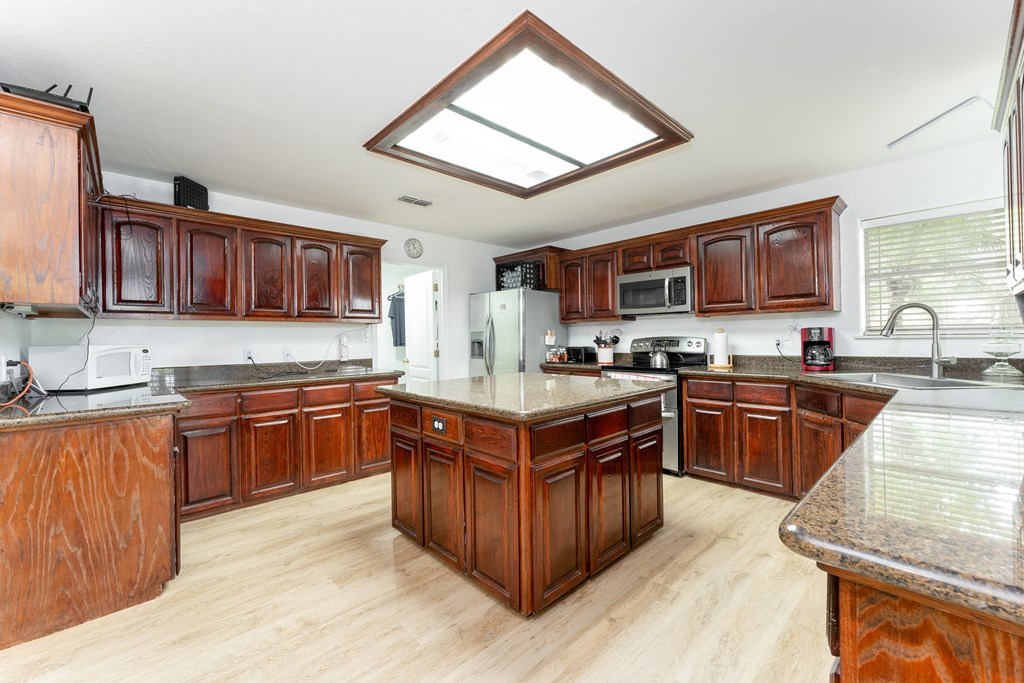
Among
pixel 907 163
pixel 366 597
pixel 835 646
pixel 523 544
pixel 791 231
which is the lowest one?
pixel 366 597

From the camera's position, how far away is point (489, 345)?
5051 mm

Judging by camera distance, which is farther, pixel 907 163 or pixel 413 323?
pixel 413 323

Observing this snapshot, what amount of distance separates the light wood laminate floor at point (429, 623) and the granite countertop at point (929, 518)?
1.07 m

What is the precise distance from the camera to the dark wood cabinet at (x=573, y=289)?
15.9ft

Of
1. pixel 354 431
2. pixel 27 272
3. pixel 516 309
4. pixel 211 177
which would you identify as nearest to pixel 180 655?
pixel 27 272

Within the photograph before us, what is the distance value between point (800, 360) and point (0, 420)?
4781mm

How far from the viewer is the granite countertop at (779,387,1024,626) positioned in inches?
19.0

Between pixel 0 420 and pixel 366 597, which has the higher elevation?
pixel 0 420

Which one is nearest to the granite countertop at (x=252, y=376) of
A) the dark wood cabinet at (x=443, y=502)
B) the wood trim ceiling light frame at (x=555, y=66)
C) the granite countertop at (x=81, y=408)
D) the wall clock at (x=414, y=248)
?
the granite countertop at (x=81, y=408)

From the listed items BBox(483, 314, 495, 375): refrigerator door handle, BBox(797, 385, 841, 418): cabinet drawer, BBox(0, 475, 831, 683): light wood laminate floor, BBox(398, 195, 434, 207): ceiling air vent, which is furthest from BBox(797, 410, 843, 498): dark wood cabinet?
BBox(398, 195, 434, 207): ceiling air vent

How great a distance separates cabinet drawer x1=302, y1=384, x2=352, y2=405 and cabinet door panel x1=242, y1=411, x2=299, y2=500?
141 mm

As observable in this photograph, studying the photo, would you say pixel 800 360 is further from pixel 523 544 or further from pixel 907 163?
pixel 523 544

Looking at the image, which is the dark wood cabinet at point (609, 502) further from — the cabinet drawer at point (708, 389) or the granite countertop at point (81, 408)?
the granite countertop at point (81, 408)

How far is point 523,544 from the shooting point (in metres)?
1.85
